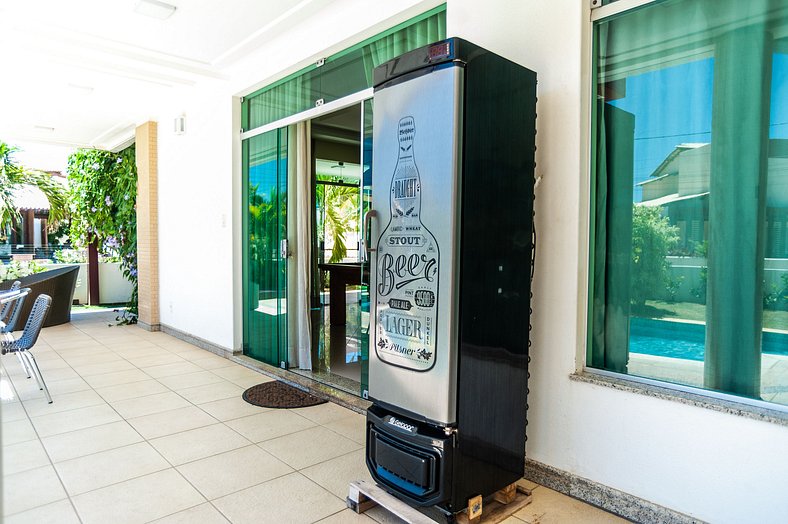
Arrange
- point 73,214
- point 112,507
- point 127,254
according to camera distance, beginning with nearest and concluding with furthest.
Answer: point 112,507 → point 127,254 → point 73,214

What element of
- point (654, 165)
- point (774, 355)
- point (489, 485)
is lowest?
point (489, 485)

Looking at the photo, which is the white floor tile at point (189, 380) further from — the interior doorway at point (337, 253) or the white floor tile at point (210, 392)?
the interior doorway at point (337, 253)

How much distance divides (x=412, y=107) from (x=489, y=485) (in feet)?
5.67

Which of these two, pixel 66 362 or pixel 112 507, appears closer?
pixel 112 507

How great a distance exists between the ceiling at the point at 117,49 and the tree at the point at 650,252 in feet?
9.30

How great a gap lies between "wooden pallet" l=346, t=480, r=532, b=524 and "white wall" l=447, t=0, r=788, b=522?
1.01ft

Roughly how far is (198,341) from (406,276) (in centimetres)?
460

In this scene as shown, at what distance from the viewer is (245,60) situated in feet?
17.0

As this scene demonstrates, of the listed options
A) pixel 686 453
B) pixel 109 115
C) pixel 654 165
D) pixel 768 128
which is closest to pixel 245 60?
pixel 109 115

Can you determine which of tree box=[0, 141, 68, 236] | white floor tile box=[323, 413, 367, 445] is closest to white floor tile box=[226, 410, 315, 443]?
white floor tile box=[323, 413, 367, 445]

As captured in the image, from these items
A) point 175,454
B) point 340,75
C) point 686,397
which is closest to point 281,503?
point 175,454

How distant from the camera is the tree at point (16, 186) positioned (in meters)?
8.91

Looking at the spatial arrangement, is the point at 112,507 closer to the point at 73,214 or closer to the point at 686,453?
the point at 686,453

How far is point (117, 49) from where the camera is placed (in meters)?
4.97
